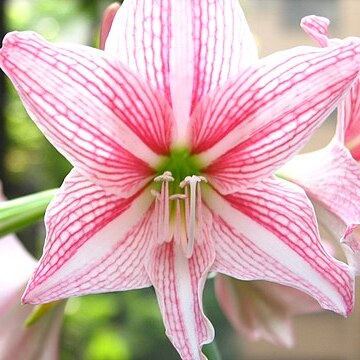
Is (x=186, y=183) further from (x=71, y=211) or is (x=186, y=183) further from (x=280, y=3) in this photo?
(x=280, y=3)

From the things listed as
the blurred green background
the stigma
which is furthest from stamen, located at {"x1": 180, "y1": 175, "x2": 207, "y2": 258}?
the blurred green background

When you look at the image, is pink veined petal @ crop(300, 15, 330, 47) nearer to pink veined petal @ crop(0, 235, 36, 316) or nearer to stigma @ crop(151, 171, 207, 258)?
stigma @ crop(151, 171, 207, 258)

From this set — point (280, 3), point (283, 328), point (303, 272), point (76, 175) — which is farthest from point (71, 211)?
point (280, 3)

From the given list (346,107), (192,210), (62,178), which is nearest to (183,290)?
(192,210)

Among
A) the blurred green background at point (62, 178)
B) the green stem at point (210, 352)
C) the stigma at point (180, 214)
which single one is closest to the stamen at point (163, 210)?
the stigma at point (180, 214)

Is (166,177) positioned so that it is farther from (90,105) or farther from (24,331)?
(24,331)
